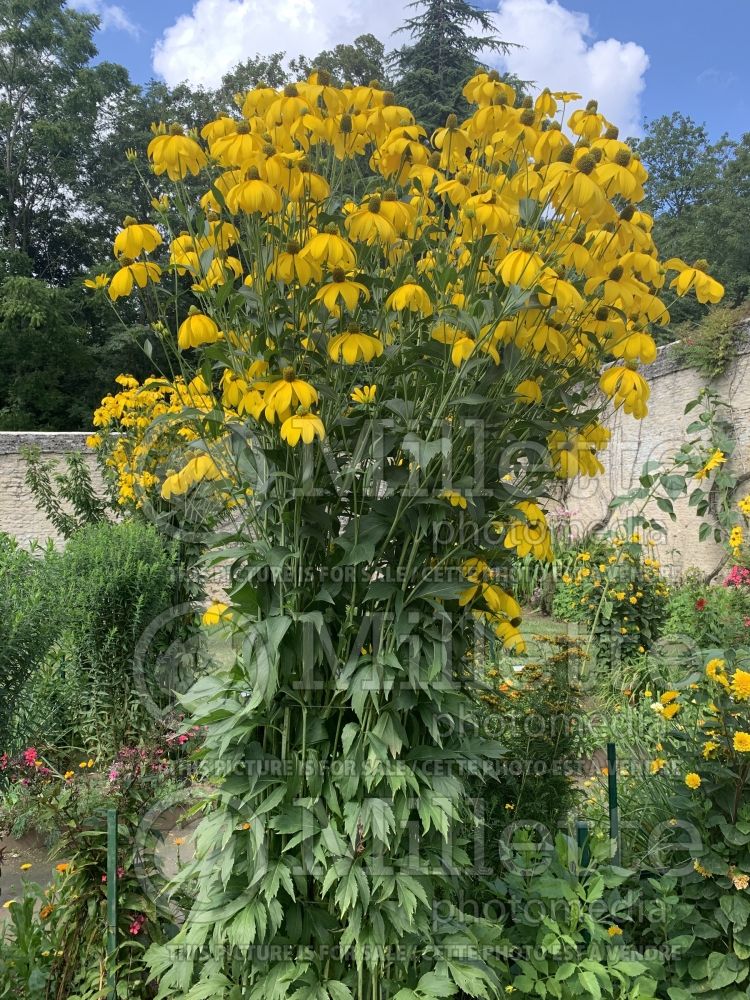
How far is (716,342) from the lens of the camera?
19.0ft

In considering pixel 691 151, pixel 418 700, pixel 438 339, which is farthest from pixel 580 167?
pixel 691 151

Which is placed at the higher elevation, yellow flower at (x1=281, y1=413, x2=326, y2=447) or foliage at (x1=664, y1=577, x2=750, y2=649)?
yellow flower at (x1=281, y1=413, x2=326, y2=447)

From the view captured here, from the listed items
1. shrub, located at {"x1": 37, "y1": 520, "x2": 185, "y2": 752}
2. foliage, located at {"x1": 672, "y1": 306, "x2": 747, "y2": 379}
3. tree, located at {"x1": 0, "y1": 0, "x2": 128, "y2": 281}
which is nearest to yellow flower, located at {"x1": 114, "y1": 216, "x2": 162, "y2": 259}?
shrub, located at {"x1": 37, "y1": 520, "x2": 185, "y2": 752}

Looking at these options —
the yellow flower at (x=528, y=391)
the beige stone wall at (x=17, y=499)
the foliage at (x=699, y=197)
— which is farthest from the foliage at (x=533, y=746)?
the foliage at (x=699, y=197)

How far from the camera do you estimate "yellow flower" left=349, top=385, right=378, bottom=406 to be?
1.46 metres

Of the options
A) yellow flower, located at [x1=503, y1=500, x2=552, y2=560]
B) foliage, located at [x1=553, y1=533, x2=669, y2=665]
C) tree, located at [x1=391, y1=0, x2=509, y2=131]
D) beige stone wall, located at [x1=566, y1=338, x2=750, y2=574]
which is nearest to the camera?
yellow flower, located at [x1=503, y1=500, x2=552, y2=560]

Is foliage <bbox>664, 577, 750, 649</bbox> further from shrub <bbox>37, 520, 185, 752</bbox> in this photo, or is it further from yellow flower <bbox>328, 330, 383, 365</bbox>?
shrub <bbox>37, 520, 185, 752</bbox>

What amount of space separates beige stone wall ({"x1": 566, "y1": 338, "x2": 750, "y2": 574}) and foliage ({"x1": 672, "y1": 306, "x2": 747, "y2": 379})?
0.07 m

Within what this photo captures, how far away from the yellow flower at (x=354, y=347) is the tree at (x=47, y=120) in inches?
688

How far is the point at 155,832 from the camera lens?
2070 millimetres

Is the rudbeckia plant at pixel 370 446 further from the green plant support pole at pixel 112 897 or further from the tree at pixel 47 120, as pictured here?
the tree at pixel 47 120

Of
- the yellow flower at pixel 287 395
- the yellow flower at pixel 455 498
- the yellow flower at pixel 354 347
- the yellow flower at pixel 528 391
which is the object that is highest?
the yellow flower at pixel 354 347

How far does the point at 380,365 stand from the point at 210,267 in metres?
0.39

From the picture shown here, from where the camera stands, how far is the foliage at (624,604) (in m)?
4.55
